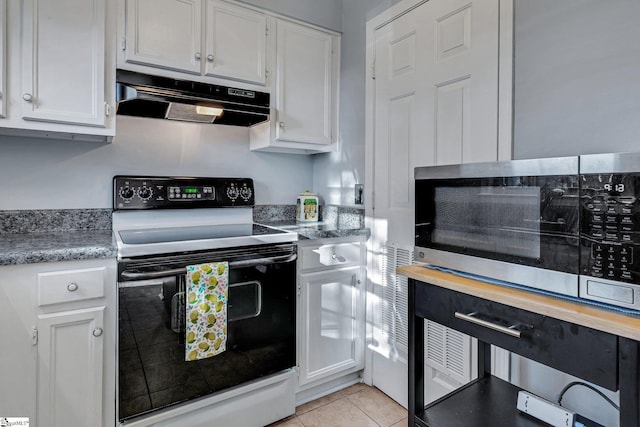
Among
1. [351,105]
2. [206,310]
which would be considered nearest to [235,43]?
[351,105]

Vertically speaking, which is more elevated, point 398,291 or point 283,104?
point 283,104

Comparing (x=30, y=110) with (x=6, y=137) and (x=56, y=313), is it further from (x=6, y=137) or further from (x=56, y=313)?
(x=56, y=313)

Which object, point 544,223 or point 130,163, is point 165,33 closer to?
point 130,163

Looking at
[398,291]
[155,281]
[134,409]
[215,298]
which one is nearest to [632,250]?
[398,291]

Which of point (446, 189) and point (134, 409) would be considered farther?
point (134, 409)

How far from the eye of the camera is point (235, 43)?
193 centimetres

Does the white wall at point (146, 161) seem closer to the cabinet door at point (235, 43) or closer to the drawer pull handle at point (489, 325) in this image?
the cabinet door at point (235, 43)

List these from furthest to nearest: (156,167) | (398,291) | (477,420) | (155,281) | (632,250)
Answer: (156,167) → (398,291) → (155,281) → (477,420) → (632,250)

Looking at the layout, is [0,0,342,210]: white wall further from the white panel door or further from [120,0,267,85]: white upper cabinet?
the white panel door

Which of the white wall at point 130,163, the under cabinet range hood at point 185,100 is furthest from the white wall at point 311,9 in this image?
the white wall at point 130,163

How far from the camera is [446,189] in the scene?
4.09 feet

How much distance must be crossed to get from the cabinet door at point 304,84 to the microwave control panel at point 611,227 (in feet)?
5.23

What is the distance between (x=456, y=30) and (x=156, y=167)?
1738mm

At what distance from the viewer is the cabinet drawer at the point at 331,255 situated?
1.82 meters
